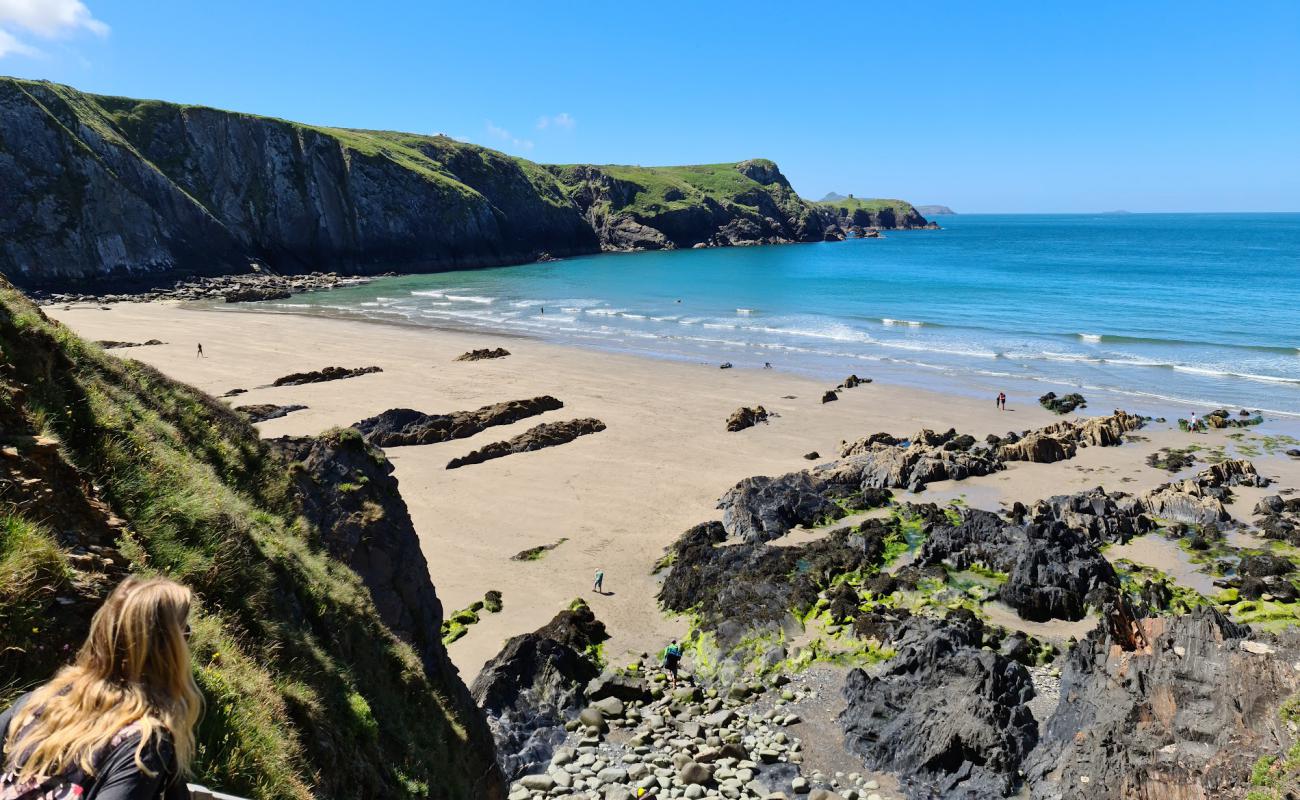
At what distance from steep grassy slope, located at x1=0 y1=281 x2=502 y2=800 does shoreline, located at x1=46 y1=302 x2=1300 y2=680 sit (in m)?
7.99

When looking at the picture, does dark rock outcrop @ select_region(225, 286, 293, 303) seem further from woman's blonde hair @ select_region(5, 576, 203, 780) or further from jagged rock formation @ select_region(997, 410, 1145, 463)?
woman's blonde hair @ select_region(5, 576, 203, 780)

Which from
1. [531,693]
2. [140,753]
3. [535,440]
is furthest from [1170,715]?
[535,440]

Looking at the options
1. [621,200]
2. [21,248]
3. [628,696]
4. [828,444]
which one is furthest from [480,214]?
[628,696]

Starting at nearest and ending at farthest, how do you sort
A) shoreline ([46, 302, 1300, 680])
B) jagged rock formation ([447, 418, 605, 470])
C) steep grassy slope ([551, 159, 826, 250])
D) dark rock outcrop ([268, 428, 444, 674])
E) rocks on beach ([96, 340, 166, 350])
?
1. dark rock outcrop ([268, 428, 444, 674])
2. shoreline ([46, 302, 1300, 680])
3. jagged rock formation ([447, 418, 605, 470])
4. rocks on beach ([96, 340, 166, 350])
5. steep grassy slope ([551, 159, 826, 250])

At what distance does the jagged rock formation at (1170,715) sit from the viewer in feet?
33.4

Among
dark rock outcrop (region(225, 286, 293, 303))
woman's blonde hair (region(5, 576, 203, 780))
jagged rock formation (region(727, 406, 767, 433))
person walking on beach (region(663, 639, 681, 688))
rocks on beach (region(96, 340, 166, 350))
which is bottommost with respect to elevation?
person walking on beach (region(663, 639, 681, 688))

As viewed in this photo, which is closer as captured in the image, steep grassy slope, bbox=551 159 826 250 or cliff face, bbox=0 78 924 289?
cliff face, bbox=0 78 924 289

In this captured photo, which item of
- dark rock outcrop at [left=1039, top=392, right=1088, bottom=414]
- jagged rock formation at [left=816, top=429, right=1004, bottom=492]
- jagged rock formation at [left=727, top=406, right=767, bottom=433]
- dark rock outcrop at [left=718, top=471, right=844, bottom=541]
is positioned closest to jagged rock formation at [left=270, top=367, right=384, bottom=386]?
jagged rock formation at [left=727, top=406, right=767, bottom=433]

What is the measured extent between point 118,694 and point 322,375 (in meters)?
44.5

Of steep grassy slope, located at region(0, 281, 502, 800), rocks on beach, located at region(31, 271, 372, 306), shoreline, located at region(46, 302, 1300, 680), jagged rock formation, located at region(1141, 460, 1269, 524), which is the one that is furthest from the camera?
rocks on beach, located at region(31, 271, 372, 306)

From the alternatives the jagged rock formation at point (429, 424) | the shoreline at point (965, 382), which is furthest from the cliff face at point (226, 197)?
the jagged rock formation at point (429, 424)

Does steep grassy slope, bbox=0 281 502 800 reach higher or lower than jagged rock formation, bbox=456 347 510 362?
higher

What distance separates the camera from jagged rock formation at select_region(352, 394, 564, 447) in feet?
109

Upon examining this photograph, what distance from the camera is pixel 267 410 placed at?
3612 cm
